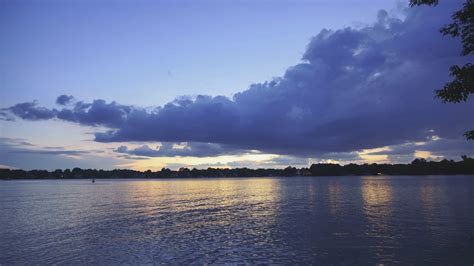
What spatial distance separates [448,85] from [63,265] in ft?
90.9

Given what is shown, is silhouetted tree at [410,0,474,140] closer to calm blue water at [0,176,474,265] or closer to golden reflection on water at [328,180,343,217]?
calm blue water at [0,176,474,265]

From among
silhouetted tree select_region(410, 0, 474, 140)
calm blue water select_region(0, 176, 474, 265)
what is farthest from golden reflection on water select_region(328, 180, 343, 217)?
silhouetted tree select_region(410, 0, 474, 140)

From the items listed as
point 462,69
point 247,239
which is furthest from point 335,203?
point 462,69

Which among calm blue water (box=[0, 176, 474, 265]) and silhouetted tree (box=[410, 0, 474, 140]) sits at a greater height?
silhouetted tree (box=[410, 0, 474, 140])

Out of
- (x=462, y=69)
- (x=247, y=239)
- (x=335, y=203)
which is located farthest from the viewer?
(x=335, y=203)

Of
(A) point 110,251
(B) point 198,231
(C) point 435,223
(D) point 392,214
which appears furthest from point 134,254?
(D) point 392,214

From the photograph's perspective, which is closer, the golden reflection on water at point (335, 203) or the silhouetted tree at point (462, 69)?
the silhouetted tree at point (462, 69)

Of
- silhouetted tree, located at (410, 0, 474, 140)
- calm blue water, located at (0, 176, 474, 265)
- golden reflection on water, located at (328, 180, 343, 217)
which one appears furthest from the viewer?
golden reflection on water, located at (328, 180, 343, 217)

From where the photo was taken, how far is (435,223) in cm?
4291

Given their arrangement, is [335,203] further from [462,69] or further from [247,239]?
[462,69]

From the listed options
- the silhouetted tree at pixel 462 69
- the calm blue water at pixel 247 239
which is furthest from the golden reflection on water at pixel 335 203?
the silhouetted tree at pixel 462 69

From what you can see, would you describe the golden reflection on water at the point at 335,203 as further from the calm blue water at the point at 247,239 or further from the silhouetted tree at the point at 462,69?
the silhouetted tree at the point at 462,69

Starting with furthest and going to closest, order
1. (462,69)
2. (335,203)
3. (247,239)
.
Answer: (335,203) < (247,239) < (462,69)

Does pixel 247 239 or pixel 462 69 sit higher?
pixel 462 69
